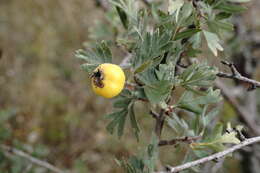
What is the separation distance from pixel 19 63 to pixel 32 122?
2.57 feet

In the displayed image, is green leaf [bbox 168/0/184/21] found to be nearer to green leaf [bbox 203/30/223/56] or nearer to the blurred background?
green leaf [bbox 203/30/223/56]

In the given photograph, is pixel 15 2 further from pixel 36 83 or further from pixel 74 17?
pixel 36 83

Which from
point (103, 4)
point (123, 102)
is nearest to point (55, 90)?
point (103, 4)

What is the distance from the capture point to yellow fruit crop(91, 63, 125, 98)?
653mm

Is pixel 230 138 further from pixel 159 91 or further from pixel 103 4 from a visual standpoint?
pixel 103 4

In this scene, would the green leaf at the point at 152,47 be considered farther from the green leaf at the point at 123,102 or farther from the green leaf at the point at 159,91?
the green leaf at the point at 123,102

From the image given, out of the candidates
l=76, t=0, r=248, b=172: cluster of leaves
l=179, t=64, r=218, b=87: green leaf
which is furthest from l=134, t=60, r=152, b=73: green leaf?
l=179, t=64, r=218, b=87: green leaf

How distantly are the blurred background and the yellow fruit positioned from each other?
1.76 m

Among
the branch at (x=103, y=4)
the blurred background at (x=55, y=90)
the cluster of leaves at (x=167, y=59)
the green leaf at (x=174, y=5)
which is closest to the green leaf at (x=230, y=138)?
the cluster of leaves at (x=167, y=59)

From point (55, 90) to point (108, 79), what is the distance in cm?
307

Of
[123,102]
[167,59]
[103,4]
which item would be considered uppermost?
[103,4]

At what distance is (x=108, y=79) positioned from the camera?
2.15 feet

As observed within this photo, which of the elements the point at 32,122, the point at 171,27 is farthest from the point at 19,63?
the point at 171,27

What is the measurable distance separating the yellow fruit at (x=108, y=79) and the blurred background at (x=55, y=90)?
1757mm
